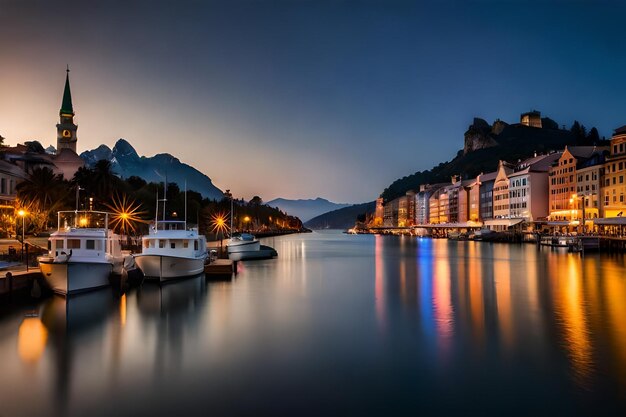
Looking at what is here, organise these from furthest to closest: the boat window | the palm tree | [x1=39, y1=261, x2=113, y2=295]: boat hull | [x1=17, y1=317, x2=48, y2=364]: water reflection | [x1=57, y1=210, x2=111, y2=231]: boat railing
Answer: the palm tree
[x1=57, y1=210, x2=111, y2=231]: boat railing
the boat window
[x1=39, y1=261, x2=113, y2=295]: boat hull
[x1=17, y1=317, x2=48, y2=364]: water reflection

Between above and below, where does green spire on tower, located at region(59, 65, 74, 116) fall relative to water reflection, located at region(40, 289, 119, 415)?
above

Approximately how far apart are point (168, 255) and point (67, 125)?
515ft

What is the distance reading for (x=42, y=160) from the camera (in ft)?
338

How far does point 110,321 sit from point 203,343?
7825 mm

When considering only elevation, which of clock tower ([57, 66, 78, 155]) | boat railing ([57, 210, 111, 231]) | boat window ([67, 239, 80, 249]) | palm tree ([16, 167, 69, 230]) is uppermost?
clock tower ([57, 66, 78, 155])

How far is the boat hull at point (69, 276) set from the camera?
3450 centimetres

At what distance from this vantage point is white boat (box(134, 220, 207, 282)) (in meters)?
43.2

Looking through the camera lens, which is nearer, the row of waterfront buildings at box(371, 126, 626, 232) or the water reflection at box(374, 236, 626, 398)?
the water reflection at box(374, 236, 626, 398)

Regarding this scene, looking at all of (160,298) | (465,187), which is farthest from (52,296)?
(465,187)

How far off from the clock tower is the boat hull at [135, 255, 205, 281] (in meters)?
153

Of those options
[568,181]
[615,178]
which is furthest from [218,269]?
[568,181]

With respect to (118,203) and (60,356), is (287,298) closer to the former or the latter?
(60,356)

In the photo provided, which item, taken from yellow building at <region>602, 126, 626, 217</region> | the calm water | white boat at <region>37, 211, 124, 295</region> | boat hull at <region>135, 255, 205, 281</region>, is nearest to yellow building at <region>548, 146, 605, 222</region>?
yellow building at <region>602, 126, 626, 217</region>

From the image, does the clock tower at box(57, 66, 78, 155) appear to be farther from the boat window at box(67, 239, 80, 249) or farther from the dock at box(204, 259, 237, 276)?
the boat window at box(67, 239, 80, 249)
